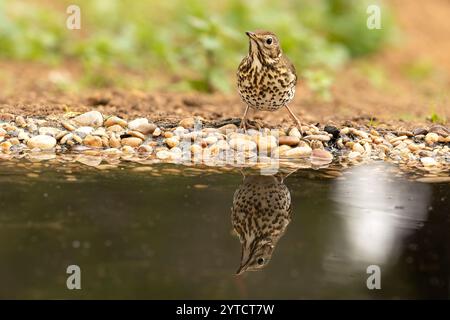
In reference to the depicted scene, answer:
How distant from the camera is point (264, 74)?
19.2ft

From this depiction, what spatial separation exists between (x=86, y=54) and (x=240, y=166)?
4383mm

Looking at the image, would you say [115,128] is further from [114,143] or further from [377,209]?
[377,209]

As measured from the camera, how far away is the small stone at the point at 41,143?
5.82 m

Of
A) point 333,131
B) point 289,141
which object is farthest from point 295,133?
point 333,131

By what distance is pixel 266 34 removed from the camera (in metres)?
5.89

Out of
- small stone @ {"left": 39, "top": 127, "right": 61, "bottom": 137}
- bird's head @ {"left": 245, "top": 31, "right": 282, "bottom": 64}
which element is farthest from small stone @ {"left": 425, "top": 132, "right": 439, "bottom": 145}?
small stone @ {"left": 39, "top": 127, "right": 61, "bottom": 137}

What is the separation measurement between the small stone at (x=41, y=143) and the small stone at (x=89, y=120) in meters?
0.39

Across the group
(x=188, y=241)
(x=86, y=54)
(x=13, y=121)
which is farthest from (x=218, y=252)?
(x=86, y=54)

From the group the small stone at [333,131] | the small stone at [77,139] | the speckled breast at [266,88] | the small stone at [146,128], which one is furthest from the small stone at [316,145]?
the small stone at [77,139]

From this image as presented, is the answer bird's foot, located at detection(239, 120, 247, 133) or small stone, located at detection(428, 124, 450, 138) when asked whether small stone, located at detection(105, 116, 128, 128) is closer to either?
bird's foot, located at detection(239, 120, 247, 133)

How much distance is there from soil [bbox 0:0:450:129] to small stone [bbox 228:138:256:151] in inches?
25.8

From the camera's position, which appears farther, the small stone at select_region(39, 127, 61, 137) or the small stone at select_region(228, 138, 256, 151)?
the small stone at select_region(39, 127, 61, 137)

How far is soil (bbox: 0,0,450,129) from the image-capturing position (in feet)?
22.5

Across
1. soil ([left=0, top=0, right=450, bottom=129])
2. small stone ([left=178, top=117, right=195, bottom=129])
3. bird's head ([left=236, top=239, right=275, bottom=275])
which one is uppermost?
soil ([left=0, top=0, right=450, bottom=129])
